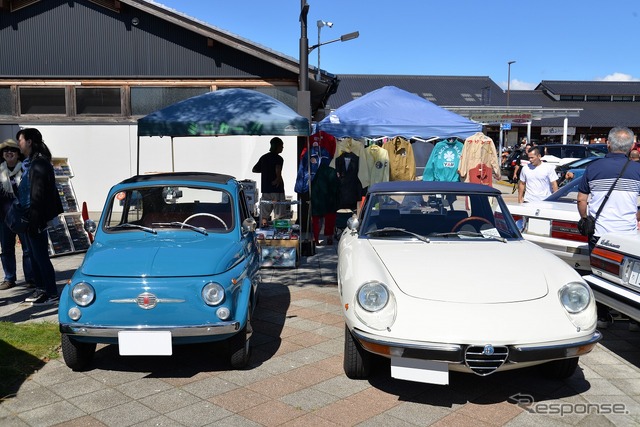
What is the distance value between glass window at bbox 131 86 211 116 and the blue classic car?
8.29 m

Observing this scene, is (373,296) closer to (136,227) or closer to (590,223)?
(136,227)

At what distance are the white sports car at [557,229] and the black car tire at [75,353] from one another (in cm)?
Answer: 498

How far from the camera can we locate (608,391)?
14.4ft

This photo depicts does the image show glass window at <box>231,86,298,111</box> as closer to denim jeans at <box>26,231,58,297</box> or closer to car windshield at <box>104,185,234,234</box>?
denim jeans at <box>26,231,58,297</box>

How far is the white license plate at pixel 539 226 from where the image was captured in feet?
21.9

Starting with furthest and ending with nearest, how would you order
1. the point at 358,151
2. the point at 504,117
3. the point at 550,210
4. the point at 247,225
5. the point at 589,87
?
1. the point at 589,87
2. the point at 504,117
3. the point at 358,151
4. the point at 550,210
5. the point at 247,225

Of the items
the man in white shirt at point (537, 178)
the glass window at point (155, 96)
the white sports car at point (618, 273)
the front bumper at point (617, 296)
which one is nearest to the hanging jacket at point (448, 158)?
the man in white shirt at point (537, 178)

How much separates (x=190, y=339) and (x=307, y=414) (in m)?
1.08

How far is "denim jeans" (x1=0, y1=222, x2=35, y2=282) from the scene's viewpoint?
7.15 m

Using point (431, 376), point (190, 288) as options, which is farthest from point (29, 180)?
point (431, 376)

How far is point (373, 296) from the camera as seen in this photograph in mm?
4094

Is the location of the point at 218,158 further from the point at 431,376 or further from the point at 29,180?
the point at 431,376

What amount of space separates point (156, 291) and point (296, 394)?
1314mm

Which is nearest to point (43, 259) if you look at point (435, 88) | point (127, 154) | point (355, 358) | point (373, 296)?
point (355, 358)
